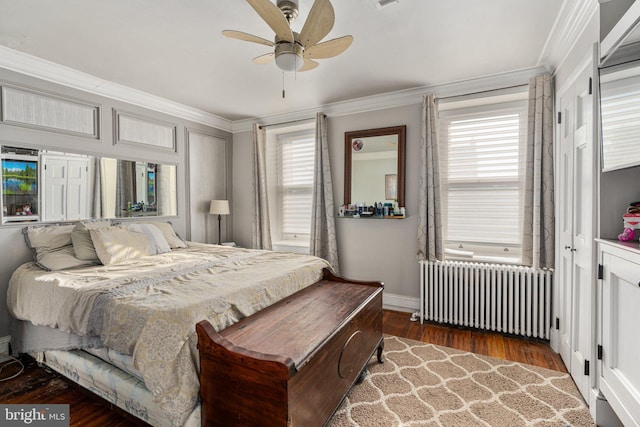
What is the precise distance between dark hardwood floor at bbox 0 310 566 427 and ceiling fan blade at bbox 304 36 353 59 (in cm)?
236

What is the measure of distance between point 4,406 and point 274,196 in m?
3.25

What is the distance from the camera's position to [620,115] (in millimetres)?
1530

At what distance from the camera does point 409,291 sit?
3.46 m

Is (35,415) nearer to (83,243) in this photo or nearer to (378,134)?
(83,243)

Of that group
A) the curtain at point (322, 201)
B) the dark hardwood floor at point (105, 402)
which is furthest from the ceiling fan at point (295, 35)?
the dark hardwood floor at point (105, 402)

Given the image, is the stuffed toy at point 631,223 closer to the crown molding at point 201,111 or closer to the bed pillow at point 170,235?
the crown molding at point 201,111

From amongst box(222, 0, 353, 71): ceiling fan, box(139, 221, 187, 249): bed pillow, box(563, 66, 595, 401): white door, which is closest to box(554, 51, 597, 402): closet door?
box(563, 66, 595, 401): white door

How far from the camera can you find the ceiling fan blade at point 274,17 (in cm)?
148

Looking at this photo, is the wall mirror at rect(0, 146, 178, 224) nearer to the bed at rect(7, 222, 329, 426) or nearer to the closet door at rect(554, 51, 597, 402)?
the bed at rect(7, 222, 329, 426)

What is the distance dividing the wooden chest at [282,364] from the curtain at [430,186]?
1527 mm

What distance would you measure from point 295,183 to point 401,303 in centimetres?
214

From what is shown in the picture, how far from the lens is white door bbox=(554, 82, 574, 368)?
2184mm

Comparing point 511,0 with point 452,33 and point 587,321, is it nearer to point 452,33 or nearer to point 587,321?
point 452,33

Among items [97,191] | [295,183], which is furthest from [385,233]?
[97,191]
